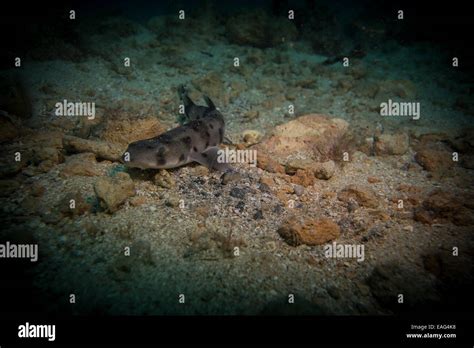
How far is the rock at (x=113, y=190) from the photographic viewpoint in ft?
14.1

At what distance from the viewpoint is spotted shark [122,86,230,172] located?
4711mm

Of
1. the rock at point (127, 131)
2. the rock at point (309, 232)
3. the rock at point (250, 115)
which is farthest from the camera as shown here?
the rock at point (250, 115)

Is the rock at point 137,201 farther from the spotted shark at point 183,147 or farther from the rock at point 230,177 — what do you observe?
the rock at point 230,177

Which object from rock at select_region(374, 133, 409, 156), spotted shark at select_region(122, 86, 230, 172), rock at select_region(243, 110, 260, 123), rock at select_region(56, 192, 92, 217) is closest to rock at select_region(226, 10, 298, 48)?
rock at select_region(243, 110, 260, 123)

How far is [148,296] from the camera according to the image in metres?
3.39

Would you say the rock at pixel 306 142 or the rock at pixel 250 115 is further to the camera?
the rock at pixel 250 115

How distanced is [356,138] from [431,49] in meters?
11.9

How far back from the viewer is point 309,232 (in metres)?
4.26

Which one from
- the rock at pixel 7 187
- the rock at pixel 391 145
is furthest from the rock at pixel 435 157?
the rock at pixel 7 187

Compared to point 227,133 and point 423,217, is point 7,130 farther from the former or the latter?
point 423,217

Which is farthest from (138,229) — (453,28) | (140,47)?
(453,28)

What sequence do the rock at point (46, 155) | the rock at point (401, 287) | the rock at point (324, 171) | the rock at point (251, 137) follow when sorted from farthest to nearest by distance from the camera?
the rock at point (251, 137), the rock at point (324, 171), the rock at point (46, 155), the rock at point (401, 287)

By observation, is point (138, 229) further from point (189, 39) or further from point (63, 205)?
point (189, 39)

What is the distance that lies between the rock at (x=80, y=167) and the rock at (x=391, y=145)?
630 cm
